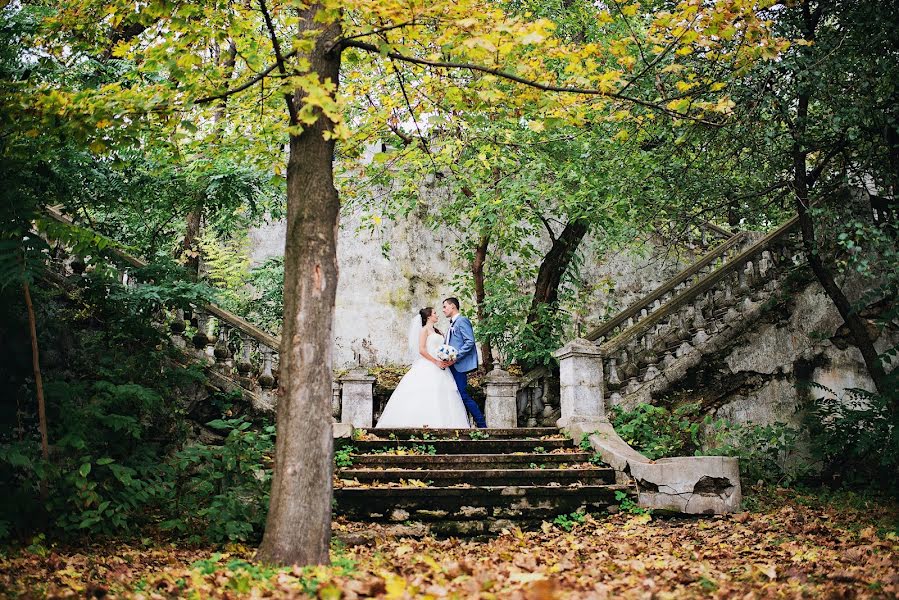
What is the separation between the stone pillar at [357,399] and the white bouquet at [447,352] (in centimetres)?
154

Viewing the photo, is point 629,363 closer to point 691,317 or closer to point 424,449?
point 691,317

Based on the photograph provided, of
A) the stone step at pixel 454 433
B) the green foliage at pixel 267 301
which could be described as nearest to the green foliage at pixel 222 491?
the stone step at pixel 454 433

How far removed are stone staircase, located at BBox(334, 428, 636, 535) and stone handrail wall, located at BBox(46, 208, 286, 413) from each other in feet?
6.25

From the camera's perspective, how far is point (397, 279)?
1784cm

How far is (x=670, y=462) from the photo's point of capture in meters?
7.97

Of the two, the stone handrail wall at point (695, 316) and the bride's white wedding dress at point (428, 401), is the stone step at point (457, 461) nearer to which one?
the bride's white wedding dress at point (428, 401)

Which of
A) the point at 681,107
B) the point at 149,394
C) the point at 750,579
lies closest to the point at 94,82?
the point at 149,394

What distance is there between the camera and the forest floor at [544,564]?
4434 millimetres

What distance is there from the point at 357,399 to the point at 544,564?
644 centimetres

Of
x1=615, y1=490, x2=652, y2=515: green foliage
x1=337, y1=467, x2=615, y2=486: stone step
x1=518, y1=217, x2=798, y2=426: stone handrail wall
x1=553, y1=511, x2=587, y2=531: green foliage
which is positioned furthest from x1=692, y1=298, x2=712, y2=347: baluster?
x1=553, y1=511, x2=587, y2=531: green foliage

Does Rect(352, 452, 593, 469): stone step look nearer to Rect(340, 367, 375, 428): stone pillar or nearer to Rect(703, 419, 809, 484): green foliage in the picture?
Rect(703, 419, 809, 484): green foliage

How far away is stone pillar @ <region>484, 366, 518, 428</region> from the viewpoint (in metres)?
11.8

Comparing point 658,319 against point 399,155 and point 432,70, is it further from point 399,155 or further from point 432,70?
point 432,70

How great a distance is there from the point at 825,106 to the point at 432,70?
499cm
